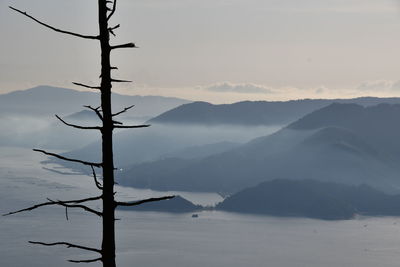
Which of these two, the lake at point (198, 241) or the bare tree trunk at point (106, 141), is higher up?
the bare tree trunk at point (106, 141)

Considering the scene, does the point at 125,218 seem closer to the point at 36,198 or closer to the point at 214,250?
the point at 36,198

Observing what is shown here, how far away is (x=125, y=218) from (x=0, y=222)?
34.2m

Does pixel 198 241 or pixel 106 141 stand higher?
pixel 106 141

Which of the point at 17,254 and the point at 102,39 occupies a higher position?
the point at 102,39

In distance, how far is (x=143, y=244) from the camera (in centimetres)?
13862

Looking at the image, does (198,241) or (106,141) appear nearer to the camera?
(106,141)

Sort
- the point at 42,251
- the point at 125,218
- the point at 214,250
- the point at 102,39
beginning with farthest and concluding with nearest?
the point at 125,218
the point at 214,250
the point at 42,251
the point at 102,39

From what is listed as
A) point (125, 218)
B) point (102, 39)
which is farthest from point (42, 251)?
point (102, 39)

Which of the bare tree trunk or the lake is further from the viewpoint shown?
the lake

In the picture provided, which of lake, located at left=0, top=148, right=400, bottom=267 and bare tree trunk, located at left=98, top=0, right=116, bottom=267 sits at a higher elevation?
bare tree trunk, located at left=98, top=0, right=116, bottom=267

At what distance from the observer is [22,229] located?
151m

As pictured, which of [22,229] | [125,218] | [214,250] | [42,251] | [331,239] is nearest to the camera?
[42,251]

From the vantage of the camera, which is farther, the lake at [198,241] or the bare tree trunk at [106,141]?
the lake at [198,241]

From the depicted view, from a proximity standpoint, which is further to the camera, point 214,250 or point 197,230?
point 197,230
